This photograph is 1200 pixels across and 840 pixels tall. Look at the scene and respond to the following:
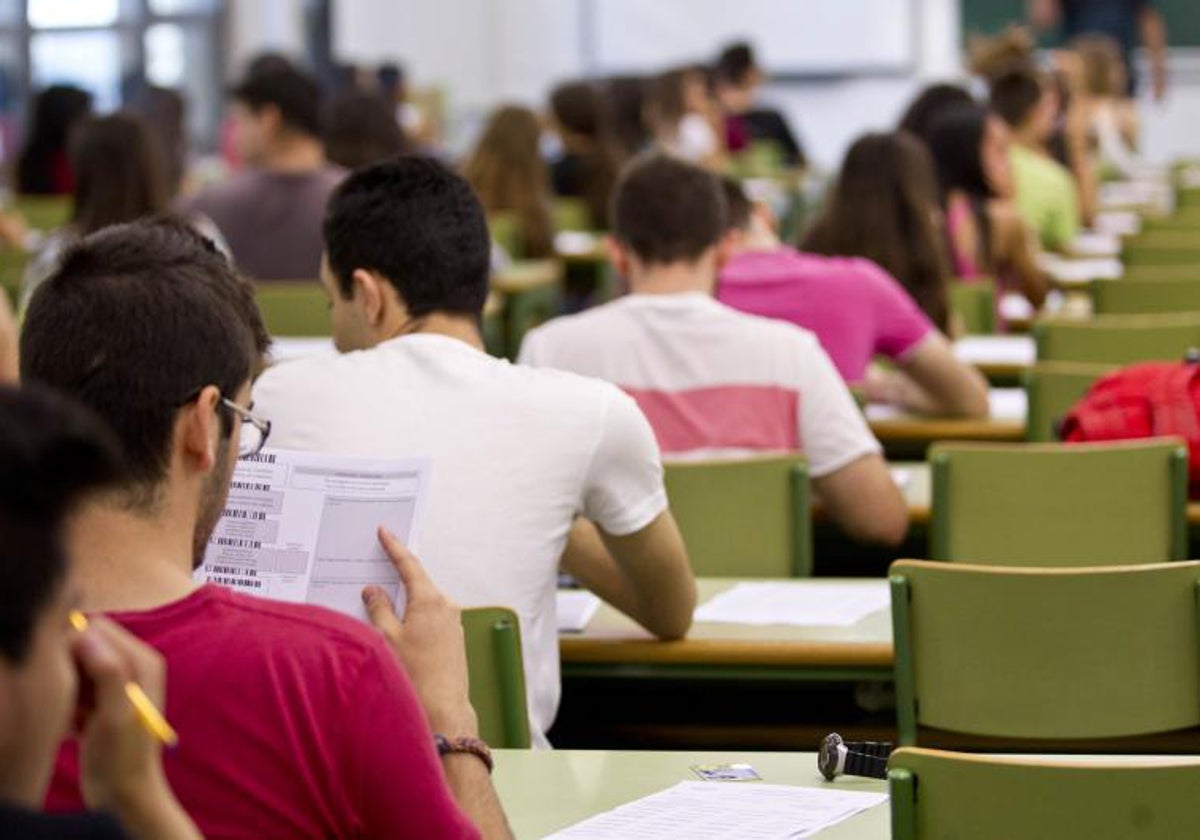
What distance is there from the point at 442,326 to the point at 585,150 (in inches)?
323

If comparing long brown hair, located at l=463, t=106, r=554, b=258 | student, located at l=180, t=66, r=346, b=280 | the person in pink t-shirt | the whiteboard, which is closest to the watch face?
the person in pink t-shirt

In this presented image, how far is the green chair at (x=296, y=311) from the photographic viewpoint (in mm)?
6762

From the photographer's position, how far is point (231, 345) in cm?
201

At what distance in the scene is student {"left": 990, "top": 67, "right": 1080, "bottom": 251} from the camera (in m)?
9.05

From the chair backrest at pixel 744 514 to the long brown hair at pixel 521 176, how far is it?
5916 mm

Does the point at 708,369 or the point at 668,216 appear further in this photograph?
A: the point at 668,216

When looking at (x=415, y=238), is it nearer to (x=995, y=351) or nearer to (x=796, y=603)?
(x=796, y=603)

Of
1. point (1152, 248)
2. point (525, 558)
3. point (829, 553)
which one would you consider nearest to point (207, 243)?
point (525, 558)

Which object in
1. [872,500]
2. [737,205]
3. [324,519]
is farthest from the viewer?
[737,205]

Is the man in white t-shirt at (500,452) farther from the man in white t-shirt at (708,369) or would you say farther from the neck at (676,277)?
the neck at (676,277)

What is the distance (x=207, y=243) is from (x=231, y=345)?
29cm

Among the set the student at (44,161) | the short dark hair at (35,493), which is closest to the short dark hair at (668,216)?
the short dark hair at (35,493)

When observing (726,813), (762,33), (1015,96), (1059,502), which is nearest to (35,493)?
(726,813)

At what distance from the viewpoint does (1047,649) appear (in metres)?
3.26
